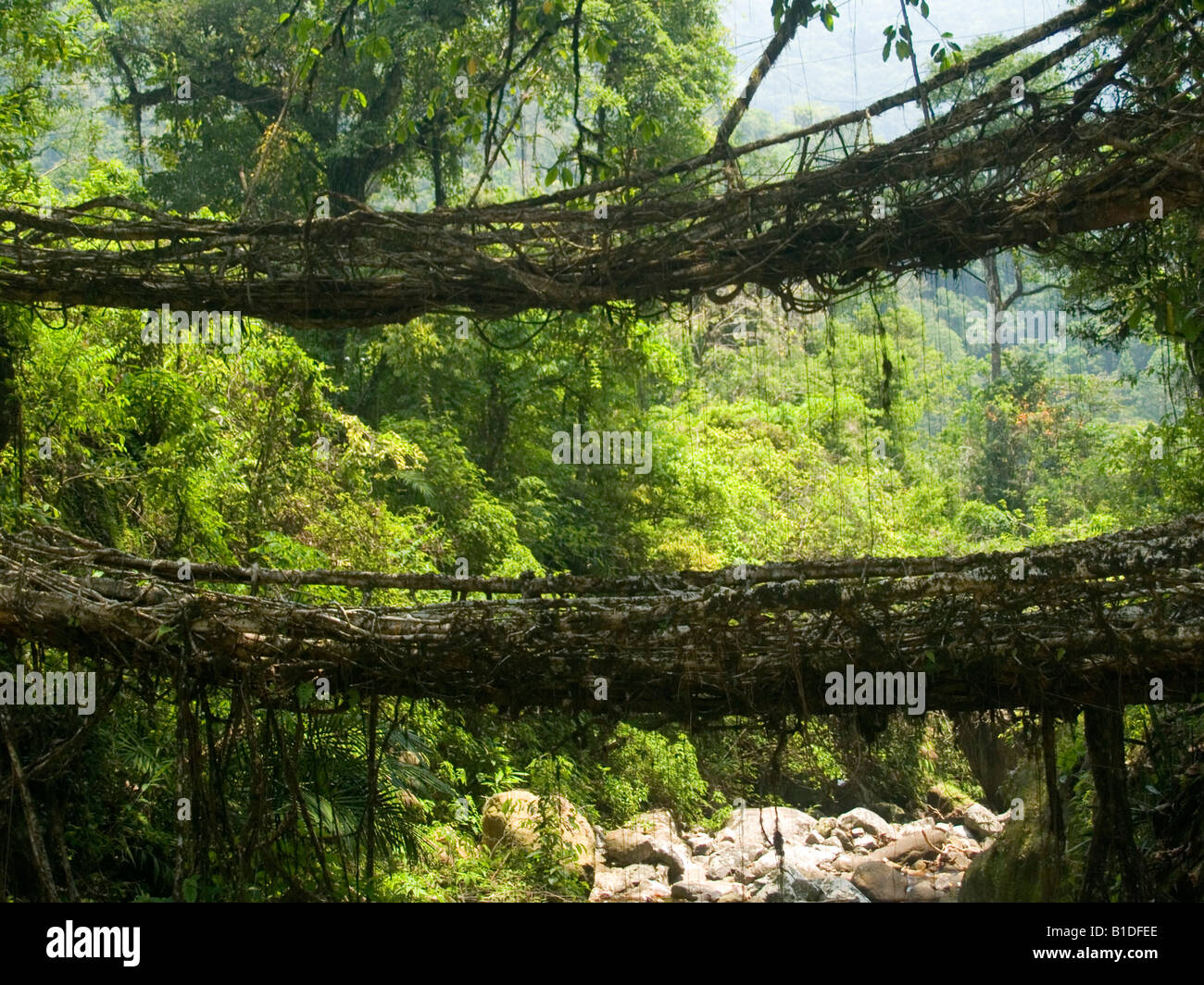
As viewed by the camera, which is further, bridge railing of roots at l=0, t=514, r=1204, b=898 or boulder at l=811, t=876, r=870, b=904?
boulder at l=811, t=876, r=870, b=904

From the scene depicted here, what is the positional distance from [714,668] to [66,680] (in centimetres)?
263

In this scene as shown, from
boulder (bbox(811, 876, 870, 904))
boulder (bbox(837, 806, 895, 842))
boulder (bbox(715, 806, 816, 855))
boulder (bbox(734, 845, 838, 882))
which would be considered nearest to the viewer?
boulder (bbox(811, 876, 870, 904))

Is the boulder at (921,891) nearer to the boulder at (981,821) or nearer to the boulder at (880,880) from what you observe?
the boulder at (880,880)

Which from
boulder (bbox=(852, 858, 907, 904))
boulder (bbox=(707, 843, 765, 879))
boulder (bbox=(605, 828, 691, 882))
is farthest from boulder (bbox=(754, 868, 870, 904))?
boulder (bbox=(605, 828, 691, 882))

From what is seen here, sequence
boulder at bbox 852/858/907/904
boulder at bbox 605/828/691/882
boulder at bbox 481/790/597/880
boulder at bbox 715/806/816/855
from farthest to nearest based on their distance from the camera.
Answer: boulder at bbox 715/806/816/855 < boulder at bbox 605/828/691/882 < boulder at bbox 852/858/907/904 < boulder at bbox 481/790/597/880

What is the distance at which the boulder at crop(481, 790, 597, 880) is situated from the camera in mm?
9750

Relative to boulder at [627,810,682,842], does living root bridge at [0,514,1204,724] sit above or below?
above

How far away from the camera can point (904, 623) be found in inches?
143

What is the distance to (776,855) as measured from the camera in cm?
1192

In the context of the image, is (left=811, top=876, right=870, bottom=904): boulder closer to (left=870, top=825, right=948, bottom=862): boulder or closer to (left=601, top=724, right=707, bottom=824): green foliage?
(left=870, top=825, right=948, bottom=862): boulder

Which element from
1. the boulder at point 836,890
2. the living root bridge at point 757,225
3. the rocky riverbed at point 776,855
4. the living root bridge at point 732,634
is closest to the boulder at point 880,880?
the rocky riverbed at point 776,855

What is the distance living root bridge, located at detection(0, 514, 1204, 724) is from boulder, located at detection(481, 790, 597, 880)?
5904 mm

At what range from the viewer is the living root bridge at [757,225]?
3.51m

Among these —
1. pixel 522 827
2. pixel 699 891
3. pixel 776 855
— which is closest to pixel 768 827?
pixel 776 855
